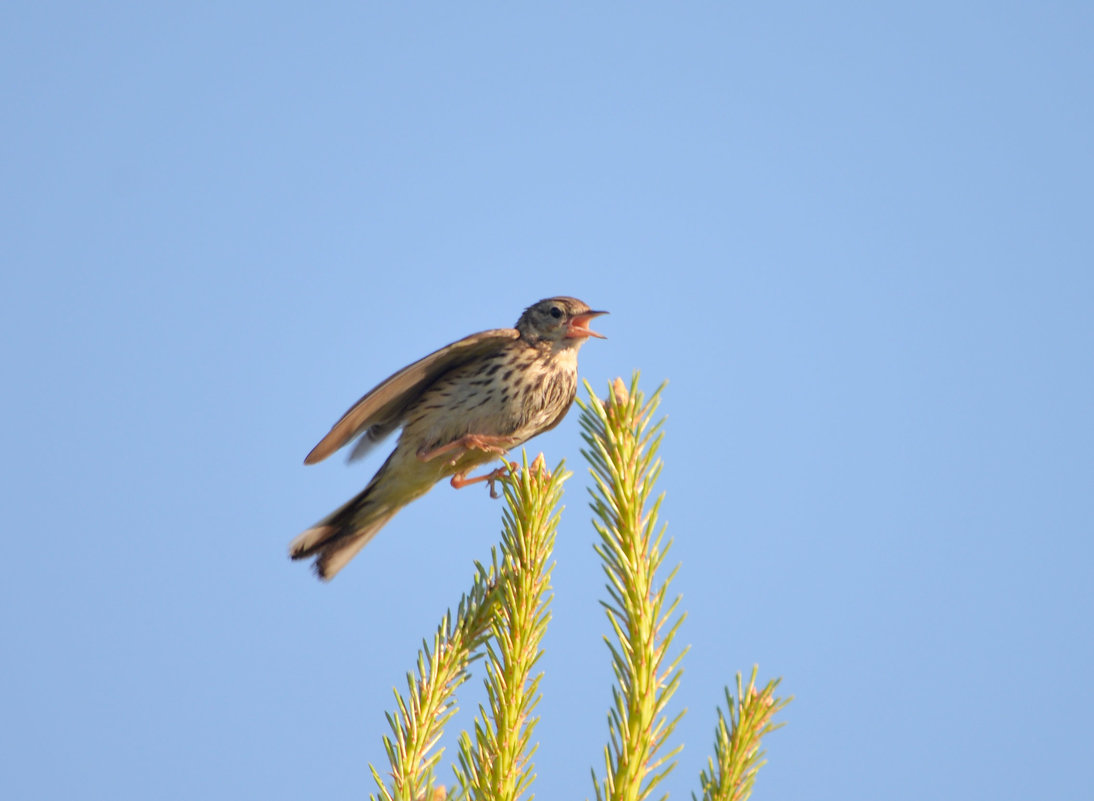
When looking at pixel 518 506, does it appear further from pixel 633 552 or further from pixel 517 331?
A: pixel 517 331

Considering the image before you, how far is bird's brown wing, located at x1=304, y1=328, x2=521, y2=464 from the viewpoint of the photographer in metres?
6.20

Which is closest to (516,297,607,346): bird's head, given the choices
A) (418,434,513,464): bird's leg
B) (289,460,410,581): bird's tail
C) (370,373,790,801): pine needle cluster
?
(418,434,513,464): bird's leg

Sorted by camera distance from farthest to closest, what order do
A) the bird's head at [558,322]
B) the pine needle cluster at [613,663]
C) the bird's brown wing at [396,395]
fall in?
the bird's head at [558,322] < the bird's brown wing at [396,395] < the pine needle cluster at [613,663]

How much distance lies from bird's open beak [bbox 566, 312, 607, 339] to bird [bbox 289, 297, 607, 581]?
1cm

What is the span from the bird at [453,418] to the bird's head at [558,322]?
0.04 feet

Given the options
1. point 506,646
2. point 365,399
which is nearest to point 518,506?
point 506,646

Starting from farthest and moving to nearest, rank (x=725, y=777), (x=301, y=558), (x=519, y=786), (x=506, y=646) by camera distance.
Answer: (x=301, y=558) → (x=506, y=646) → (x=519, y=786) → (x=725, y=777)

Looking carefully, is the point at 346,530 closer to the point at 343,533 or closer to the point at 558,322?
the point at 343,533

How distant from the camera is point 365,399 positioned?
240 inches

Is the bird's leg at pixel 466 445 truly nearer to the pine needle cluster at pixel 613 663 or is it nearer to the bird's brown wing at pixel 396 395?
the bird's brown wing at pixel 396 395

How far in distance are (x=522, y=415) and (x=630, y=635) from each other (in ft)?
14.7

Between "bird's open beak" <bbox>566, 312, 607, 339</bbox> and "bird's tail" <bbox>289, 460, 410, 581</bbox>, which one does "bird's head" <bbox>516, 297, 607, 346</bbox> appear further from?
"bird's tail" <bbox>289, 460, 410, 581</bbox>

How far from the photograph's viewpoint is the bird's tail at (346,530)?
6.91 m

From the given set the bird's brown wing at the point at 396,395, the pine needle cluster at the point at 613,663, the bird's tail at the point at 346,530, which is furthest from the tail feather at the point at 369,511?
the pine needle cluster at the point at 613,663
